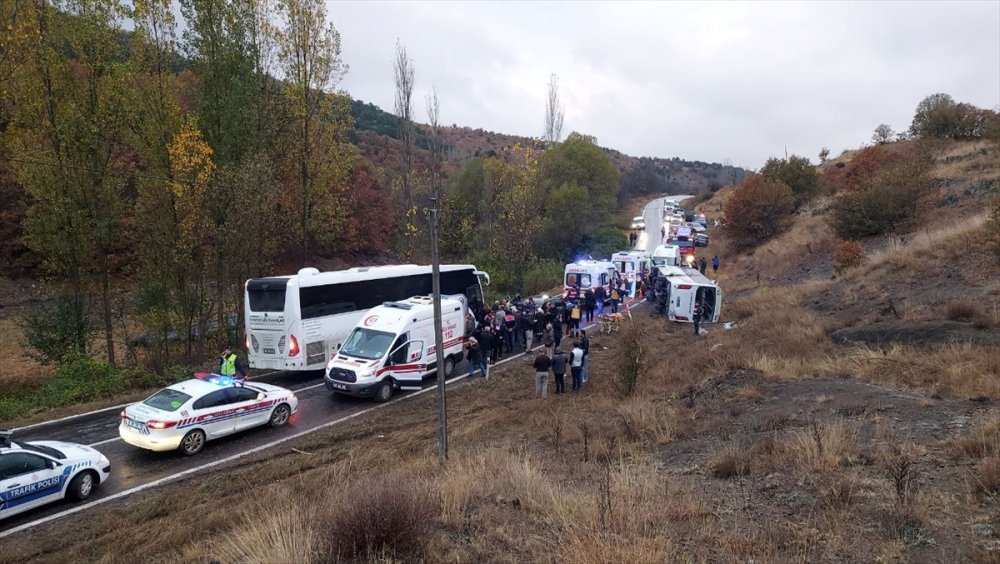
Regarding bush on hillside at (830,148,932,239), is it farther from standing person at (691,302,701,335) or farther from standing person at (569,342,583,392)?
standing person at (569,342,583,392)

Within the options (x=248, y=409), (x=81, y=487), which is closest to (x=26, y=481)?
(x=81, y=487)

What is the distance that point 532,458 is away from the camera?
9547 millimetres

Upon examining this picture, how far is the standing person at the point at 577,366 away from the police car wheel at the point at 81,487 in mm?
11564

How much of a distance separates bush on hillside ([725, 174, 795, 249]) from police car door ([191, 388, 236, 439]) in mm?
41863

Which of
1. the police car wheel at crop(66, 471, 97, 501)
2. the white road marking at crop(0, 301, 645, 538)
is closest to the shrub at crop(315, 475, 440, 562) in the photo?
the white road marking at crop(0, 301, 645, 538)

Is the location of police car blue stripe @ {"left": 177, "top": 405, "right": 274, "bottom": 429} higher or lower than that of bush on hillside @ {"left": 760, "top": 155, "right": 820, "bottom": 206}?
lower

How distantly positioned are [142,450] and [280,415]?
2.89m

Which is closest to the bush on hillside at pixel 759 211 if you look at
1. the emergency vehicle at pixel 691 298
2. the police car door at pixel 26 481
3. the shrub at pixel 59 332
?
the emergency vehicle at pixel 691 298

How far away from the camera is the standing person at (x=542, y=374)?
600 inches

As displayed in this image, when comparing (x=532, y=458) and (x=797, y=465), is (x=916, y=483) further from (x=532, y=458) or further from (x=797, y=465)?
(x=532, y=458)

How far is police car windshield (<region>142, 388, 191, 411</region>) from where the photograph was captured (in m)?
11.4

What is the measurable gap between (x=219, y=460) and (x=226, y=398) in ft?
4.79

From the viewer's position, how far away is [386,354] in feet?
51.0

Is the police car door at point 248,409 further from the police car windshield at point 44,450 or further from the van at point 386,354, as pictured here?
the police car windshield at point 44,450
